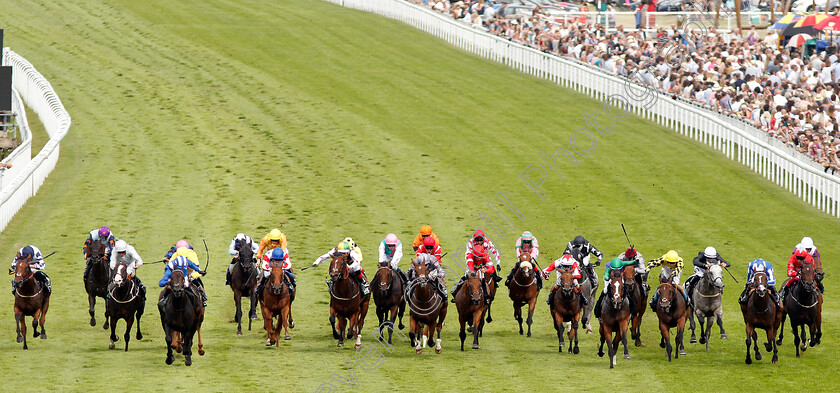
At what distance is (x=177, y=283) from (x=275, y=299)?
68.6 inches

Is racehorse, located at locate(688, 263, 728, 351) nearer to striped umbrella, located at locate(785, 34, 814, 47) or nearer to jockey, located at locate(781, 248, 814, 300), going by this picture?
jockey, located at locate(781, 248, 814, 300)

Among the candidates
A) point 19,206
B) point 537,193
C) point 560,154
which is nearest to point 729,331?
point 537,193

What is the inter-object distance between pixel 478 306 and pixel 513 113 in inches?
699

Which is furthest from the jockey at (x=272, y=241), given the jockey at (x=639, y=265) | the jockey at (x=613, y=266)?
the jockey at (x=639, y=265)

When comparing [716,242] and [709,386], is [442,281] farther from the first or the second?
[716,242]

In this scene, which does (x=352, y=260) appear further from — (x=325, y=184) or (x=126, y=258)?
(x=325, y=184)

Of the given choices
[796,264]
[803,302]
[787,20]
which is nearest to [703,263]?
[796,264]

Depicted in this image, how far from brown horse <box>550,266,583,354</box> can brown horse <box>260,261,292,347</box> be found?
381 centimetres

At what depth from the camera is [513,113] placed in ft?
108

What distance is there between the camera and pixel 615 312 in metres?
15.1

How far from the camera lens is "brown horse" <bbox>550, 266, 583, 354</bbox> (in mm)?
15484

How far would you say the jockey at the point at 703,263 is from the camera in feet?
52.2

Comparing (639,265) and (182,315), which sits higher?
(639,265)

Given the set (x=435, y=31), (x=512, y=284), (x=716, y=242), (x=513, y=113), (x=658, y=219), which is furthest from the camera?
(x=435, y=31)
